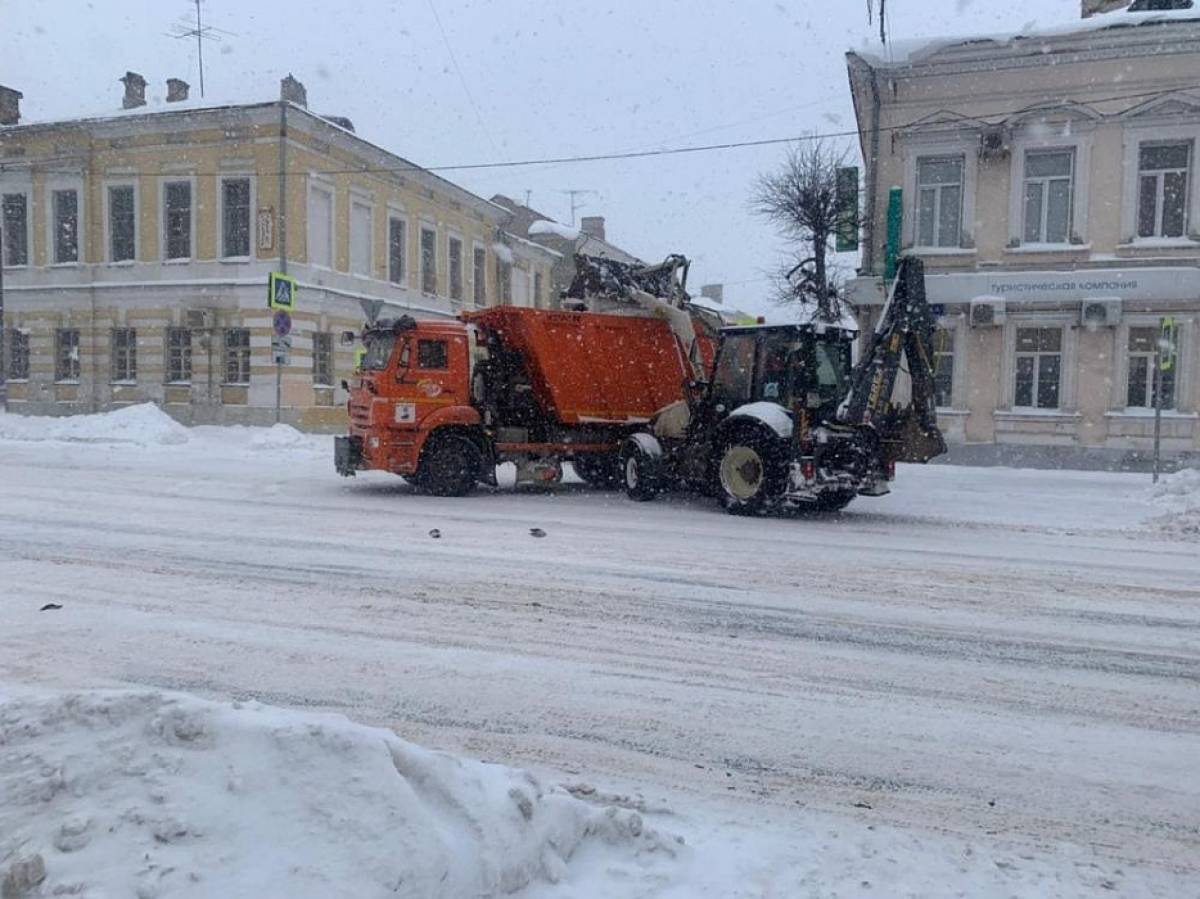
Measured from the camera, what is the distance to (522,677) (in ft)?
16.8

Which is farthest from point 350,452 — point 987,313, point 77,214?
point 77,214

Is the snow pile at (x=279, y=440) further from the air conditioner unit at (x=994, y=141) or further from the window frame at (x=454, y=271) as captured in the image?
the air conditioner unit at (x=994, y=141)

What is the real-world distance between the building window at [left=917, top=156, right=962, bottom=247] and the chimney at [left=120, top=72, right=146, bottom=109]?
27508 millimetres

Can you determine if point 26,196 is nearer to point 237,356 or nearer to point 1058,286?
point 237,356

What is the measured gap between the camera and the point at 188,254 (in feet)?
94.3

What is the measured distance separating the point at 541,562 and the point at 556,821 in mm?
5256

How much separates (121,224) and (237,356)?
637cm

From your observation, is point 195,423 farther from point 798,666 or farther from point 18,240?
point 798,666

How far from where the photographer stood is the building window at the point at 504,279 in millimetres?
41281

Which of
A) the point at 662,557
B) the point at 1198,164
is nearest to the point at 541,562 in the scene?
the point at 662,557

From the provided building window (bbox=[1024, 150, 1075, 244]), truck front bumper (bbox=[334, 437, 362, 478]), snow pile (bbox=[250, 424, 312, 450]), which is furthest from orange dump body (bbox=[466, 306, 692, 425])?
building window (bbox=[1024, 150, 1075, 244])

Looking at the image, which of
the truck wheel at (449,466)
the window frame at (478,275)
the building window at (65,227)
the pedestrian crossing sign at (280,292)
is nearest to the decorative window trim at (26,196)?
the building window at (65,227)

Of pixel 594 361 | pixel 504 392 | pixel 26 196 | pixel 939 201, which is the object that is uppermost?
pixel 26 196

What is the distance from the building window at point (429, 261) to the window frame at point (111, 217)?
9.92m
